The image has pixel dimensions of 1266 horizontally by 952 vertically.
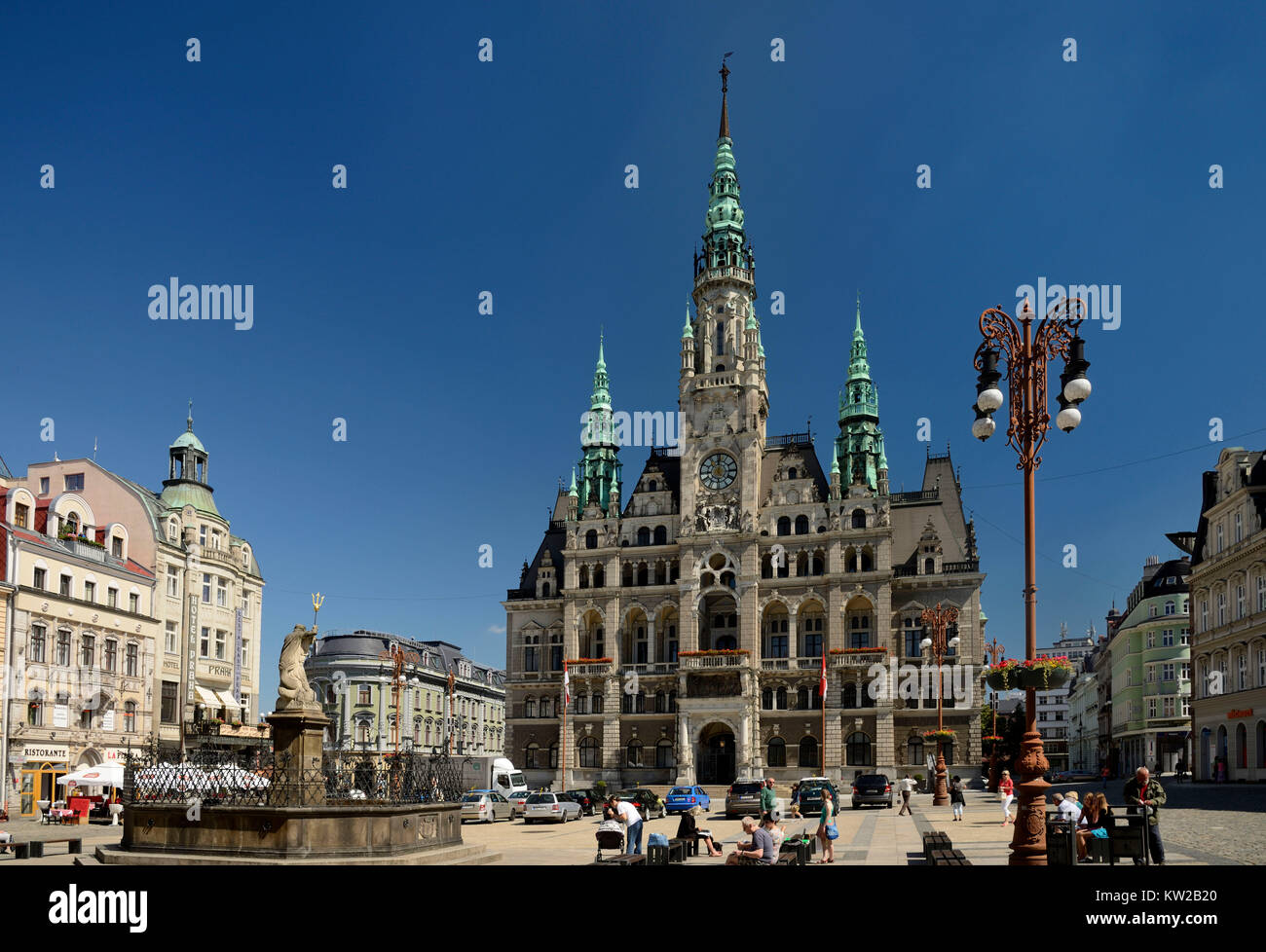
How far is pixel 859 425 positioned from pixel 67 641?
188 ft

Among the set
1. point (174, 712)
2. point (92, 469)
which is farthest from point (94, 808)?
point (92, 469)

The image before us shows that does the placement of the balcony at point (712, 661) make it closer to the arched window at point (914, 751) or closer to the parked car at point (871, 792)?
the arched window at point (914, 751)

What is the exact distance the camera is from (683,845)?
2534 cm

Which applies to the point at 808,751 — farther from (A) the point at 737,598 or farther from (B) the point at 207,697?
(B) the point at 207,697

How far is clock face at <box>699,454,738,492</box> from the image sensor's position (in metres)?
84.8

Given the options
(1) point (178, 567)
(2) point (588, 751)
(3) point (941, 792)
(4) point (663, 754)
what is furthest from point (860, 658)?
(1) point (178, 567)

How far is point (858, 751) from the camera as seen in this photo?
78.2 metres

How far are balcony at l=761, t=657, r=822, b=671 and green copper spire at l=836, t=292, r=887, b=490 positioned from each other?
13.5 metres

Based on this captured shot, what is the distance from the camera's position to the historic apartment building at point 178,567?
2350 inches

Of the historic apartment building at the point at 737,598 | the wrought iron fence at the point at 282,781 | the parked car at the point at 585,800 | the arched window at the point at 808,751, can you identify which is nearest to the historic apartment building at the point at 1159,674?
the historic apartment building at the point at 737,598

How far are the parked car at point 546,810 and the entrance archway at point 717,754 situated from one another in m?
36.0
